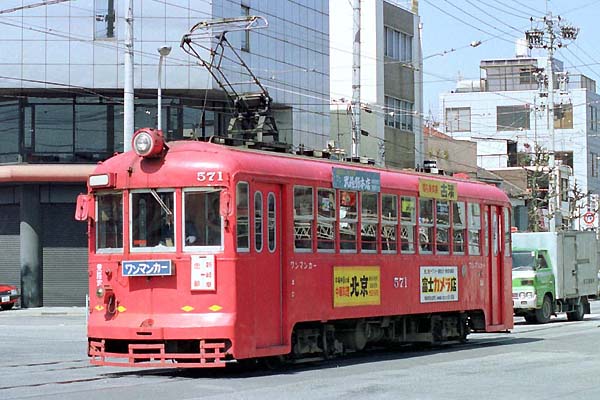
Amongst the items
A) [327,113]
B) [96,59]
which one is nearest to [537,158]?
[327,113]

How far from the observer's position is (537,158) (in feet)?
206

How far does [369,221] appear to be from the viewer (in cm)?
1859

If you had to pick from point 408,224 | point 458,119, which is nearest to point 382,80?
point 458,119

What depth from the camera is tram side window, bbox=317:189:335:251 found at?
17375 millimetres

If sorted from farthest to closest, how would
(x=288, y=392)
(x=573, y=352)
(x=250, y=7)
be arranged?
(x=250, y=7), (x=573, y=352), (x=288, y=392)

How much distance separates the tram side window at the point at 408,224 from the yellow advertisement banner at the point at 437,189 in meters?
0.42

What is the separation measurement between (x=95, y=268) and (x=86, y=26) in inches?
1154

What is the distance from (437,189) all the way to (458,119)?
225ft

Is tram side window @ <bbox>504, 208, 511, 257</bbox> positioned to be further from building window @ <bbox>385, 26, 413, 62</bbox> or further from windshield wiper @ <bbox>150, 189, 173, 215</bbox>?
building window @ <bbox>385, 26, 413, 62</bbox>

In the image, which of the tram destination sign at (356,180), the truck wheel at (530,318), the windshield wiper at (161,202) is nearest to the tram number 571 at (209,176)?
the windshield wiper at (161,202)

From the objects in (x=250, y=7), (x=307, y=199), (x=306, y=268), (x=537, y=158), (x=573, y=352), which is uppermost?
(x=250, y=7)

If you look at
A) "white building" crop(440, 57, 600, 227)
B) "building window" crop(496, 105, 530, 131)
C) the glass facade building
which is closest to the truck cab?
the glass facade building

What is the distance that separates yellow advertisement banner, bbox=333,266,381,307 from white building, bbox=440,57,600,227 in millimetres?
65573

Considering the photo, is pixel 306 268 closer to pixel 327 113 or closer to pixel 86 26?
pixel 86 26
